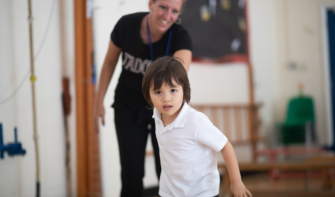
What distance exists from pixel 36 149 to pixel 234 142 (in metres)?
2.37

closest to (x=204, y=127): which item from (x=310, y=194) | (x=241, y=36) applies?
(x=310, y=194)

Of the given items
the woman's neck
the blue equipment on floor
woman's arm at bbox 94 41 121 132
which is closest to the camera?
the woman's neck

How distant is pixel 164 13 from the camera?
4.37 ft

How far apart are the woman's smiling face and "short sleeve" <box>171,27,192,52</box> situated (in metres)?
0.05

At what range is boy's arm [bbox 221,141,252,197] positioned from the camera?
1.04 meters

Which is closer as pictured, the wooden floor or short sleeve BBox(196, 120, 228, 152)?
short sleeve BBox(196, 120, 228, 152)

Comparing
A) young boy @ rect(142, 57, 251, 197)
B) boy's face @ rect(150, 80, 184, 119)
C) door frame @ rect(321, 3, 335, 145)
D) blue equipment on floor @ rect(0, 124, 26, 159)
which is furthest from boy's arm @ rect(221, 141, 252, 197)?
door frame @ rect(321, 3, 335, 145)

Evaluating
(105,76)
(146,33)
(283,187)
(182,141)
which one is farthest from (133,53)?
(283,187)

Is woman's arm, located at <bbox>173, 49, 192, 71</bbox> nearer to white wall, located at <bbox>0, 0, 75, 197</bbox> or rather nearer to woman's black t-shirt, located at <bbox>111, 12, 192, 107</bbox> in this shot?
A: woman's black t-shirt, located at <bbox>111, 12, 192, 107</bbox>

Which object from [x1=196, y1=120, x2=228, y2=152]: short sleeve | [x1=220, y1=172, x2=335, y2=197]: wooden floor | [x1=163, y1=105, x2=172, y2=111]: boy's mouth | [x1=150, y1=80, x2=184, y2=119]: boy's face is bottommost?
[x1=220, y1=172, x2=335, y2=197]: wooden floor

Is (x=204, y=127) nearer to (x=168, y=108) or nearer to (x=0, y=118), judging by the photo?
(x=168, y=108)

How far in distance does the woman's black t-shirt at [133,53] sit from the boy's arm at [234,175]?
498mm

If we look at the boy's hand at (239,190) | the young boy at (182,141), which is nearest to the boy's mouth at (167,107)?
the young boy at (182,141)

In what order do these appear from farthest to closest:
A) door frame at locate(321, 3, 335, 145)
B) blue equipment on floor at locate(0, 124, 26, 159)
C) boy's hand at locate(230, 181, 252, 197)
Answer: door frame at locate(321, 3, 335, 145) < blue equipment on floor at locate(0, 124, 26, 159) < boy's hand at locate(230, 181, 252, 197)
